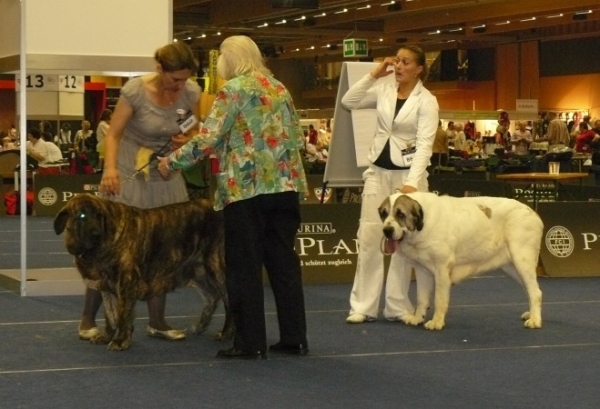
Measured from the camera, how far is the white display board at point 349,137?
7.64m

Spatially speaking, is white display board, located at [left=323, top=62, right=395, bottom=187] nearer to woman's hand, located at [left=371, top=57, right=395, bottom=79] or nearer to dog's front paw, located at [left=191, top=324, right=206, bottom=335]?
woman's hand, located at [left=371, top=57, right=395, bottom=79]

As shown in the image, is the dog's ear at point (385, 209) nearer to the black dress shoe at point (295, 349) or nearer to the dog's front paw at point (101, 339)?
the black dress shoe at point (295, 349)

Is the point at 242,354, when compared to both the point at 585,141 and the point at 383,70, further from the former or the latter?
the point at 585,141

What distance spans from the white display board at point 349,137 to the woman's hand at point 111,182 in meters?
2.17

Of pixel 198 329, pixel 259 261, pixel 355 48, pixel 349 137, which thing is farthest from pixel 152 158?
pixel 355 48

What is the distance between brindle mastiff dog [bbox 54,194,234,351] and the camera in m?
5.52

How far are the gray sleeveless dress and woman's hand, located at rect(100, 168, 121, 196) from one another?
0.35ft

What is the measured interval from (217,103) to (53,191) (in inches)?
465

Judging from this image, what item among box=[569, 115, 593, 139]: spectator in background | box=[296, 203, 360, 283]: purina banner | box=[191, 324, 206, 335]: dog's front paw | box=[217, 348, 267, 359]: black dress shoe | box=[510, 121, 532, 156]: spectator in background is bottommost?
box=[217, 348, 267, 359]: black dress shoe

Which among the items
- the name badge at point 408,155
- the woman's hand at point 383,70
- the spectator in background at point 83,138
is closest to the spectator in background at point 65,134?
the spectator in background at point 83,138

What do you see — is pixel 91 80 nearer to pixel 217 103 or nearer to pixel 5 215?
pixel 5 215

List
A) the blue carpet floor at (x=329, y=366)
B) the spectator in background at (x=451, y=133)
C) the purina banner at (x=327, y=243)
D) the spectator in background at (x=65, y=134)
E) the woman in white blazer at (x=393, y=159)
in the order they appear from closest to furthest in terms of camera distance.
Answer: the blue carpet floor at (x=329, y=366) < the woman in white blazer at (x=393, y=159) < the purina banner at (x=327, y=243) < the spectator in background at (x=65, y=134) < the spectator in background at (x=451, y=133)

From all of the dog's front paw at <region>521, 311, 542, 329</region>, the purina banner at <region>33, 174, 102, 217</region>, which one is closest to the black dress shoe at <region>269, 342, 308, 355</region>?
the dog's front paw at <region>521, 311, 542, 329</region>

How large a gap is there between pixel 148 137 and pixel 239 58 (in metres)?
0.85
